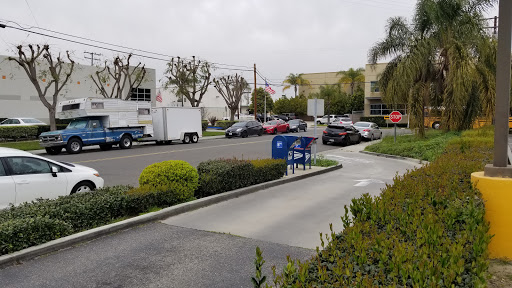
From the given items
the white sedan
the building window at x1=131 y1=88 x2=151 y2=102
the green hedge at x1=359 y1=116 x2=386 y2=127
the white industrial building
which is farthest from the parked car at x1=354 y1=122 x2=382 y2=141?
the green hedge at x1=359 y1=116 x2=386 y2=127

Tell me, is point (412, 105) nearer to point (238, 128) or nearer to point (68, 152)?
point (238, 128)

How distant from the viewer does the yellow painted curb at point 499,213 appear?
4.51 meters

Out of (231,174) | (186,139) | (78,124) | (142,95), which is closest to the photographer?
(231,174)

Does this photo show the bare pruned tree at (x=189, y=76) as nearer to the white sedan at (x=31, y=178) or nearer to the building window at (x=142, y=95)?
the building window at (x=142, y=95)

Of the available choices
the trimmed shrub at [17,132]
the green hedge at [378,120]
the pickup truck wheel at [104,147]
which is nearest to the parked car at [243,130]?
the pickup truck wheel at [104,147]

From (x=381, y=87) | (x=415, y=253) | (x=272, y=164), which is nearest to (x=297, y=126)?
(x=381, y=87)

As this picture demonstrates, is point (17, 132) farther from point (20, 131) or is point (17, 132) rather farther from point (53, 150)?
point (53, 150)

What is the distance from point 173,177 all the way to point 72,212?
220 centimetres

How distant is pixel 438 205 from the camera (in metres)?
4.39

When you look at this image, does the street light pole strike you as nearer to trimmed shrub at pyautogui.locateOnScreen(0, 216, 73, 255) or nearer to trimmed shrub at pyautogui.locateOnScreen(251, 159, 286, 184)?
trimmed shrub at pyautogui.locateOnScreen(0, 216, 73, 255)

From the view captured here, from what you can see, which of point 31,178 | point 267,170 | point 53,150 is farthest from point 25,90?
point 267,170

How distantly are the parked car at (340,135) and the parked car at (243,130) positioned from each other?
844cm

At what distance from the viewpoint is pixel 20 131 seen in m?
26.3

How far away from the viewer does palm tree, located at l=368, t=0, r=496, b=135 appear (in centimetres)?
2178
